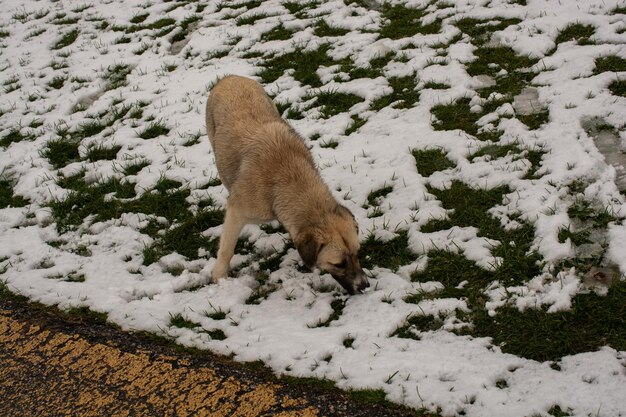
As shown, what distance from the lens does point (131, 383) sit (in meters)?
3.49

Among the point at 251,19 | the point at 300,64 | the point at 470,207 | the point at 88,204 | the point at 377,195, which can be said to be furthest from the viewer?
the point at 251,19

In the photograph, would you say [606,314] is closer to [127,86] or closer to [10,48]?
[127,86]

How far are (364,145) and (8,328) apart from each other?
14.4 ft

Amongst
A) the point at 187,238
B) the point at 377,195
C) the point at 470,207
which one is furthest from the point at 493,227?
the point at 187,238

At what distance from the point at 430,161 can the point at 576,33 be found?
3560mm

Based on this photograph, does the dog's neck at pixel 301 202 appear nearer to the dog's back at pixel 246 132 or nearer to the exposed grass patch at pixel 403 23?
the dog's back at pixel 246 132

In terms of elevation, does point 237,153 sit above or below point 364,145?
above

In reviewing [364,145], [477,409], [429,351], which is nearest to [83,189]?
[364,145]

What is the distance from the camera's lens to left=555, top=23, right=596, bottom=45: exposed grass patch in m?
6.98

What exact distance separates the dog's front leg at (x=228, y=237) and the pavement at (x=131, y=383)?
3.23 ft

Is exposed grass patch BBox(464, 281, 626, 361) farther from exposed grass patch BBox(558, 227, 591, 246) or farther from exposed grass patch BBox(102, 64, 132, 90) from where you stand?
exposed grass patch BBox(102, 64, 132, 90)

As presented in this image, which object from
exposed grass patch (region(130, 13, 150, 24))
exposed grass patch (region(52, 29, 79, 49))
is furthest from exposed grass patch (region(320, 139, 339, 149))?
exposed grass patch (region(52, 29, 79, 49))

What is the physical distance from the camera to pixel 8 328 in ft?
13.9

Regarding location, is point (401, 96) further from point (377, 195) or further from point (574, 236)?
point (574, 236)
